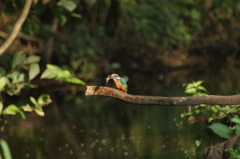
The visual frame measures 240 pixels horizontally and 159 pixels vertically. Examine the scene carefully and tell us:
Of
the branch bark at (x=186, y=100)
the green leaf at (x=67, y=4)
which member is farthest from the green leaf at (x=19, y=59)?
the branch bark at (x=186, y=100)

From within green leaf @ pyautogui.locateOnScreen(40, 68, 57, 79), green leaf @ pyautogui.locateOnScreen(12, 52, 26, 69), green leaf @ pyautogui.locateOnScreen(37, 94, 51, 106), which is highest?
green leaf @ pyautogui.locateOnScreen(12, 52, 26, 69)

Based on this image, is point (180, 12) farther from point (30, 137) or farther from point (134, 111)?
point (30, 137)

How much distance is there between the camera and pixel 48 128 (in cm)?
712

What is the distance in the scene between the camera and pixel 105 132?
658 centimetres

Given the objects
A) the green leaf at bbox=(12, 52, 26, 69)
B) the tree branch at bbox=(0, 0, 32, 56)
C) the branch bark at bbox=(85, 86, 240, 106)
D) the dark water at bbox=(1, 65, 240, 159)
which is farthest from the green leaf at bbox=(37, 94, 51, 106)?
the dark water at bbox=(1, 65, 240, 159)

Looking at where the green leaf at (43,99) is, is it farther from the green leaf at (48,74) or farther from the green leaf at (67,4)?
the green leaf at (67,4)

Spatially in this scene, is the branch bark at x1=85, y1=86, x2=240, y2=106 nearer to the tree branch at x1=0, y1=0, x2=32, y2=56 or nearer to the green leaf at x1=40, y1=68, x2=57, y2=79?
the green leaf at x1=40, y1=68, x2=57, y2=79

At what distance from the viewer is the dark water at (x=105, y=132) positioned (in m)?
5.43

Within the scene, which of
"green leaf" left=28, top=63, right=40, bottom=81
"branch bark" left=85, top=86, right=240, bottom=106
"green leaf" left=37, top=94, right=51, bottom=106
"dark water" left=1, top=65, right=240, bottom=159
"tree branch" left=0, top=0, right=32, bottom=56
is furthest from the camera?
"dark water" left=1, top=65, right=240, bottom=159

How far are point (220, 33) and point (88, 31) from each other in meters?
5.65

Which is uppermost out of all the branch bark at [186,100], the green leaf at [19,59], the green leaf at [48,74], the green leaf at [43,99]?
the green leaf at [19,59]

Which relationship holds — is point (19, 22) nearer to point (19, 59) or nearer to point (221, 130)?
point (19, 59)

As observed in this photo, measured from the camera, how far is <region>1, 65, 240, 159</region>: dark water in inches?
214

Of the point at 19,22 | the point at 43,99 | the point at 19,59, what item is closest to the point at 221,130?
the point at 43,99
